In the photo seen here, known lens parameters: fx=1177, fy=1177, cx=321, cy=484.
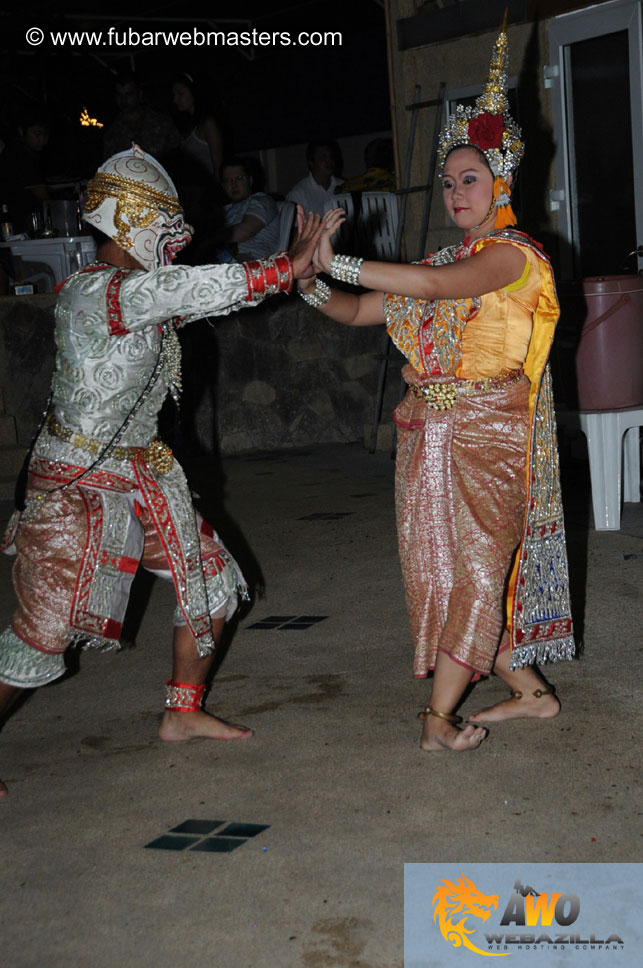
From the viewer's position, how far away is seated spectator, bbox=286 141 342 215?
9.94 m

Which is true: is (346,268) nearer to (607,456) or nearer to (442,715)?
(442,715)

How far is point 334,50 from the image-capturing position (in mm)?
10703

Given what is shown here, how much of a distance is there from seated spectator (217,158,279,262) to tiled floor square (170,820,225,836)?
247 inches

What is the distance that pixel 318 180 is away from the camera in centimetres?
1000

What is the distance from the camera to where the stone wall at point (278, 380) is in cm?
885

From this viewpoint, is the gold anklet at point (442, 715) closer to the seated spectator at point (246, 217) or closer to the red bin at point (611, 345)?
the red bin at point (611, 345)

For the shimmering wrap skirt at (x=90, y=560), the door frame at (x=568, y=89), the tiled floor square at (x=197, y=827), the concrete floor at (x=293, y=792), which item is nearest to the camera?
the concrete floor at (x=293, y=792)

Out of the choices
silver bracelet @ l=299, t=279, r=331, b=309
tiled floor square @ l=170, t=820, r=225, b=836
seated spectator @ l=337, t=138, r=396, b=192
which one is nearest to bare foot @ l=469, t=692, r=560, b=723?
tiled floor square @ l=170, t=820, r=225, b=836

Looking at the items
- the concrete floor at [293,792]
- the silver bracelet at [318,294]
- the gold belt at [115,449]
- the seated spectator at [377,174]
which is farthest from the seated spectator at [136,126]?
the gold belt at [115,449]

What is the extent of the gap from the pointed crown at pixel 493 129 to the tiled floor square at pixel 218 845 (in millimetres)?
1942

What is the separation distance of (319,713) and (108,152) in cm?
678

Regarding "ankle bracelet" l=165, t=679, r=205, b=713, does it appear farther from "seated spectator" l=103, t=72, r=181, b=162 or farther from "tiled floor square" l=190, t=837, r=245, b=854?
"seated spectator" l=103, t=72, r=181, b=162

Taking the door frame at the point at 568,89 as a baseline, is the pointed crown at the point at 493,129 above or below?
below

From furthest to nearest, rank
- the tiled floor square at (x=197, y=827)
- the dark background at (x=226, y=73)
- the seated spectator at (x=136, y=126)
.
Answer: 1. the dark background at (x=226, y=73)
2. the seated spectator at (x=136, y=126)
3. the tiled floor square at (x=197, y=827)
